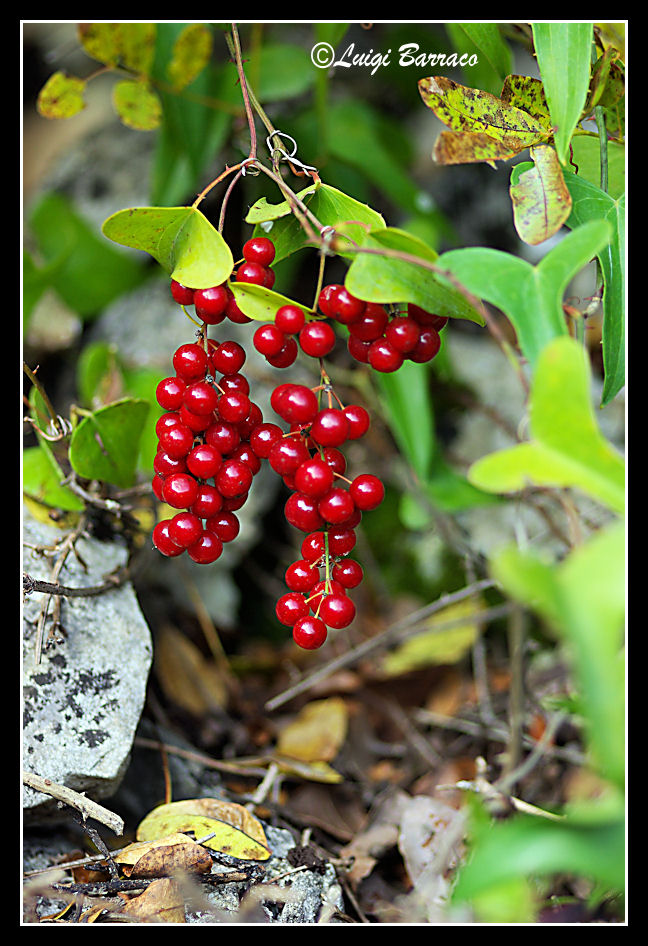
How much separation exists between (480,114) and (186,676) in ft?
2.70

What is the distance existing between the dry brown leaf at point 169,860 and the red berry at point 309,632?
0.22m

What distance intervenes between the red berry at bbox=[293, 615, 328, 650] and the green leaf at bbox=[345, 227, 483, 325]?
25 centimetres

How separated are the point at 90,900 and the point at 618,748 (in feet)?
1.53

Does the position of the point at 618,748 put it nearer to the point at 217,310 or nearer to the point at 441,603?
the point at 217,310

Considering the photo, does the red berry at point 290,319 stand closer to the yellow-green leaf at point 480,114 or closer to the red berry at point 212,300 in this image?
the red berry at point 212,300

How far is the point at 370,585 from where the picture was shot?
4.29 ft

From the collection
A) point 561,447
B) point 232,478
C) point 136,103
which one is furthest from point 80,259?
point 561,447

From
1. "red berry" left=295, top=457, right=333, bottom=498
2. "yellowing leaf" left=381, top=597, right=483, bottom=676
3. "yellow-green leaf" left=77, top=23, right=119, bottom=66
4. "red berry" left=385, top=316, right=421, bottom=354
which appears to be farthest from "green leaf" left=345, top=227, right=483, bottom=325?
"yellowing leaf" left=381, top=597, right=483, bottom=676

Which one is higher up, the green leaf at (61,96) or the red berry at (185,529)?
the green leaf at (61,96)

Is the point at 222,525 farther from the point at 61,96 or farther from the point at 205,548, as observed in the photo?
the point at 61,96

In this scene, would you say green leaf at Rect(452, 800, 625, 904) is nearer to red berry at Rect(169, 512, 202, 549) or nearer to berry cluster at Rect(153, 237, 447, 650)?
berry cluster at Rect(153, 237, 447, 650)

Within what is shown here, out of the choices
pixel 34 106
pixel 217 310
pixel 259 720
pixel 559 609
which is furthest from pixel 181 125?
pixel 559 609

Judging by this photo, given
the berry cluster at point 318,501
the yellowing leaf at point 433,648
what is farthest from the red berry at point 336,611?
the yellowing leaf at point 433,648

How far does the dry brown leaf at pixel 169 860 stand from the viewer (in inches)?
24.7
